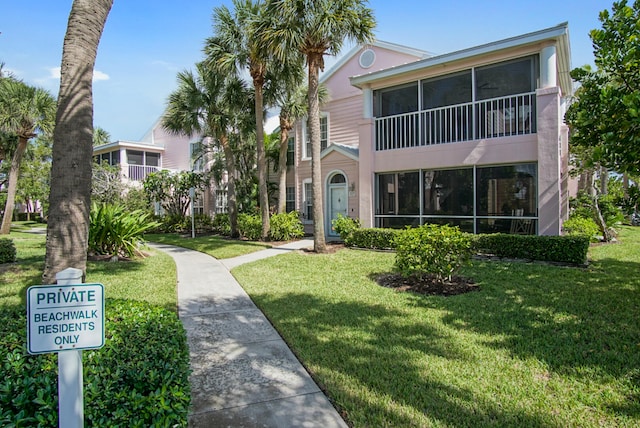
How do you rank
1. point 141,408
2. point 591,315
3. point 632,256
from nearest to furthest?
point 141,408, point 591,315, point 632,256

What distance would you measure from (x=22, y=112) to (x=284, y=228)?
14.0 m

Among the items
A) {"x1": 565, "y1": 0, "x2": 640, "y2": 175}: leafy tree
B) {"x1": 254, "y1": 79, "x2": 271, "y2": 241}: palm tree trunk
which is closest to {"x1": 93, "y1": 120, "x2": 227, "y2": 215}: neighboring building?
{"x1": 254, "y1": 79, "x2": 271, "y2": 241}: palm tree trunk

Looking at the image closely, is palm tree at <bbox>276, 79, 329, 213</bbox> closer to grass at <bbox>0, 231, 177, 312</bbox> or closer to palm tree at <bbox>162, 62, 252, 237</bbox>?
palm tree at <bbox>162, 62, 252, 237</bbox>

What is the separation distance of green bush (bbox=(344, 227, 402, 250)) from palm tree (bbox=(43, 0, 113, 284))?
964 centimetres

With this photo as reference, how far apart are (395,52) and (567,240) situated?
1138 cm

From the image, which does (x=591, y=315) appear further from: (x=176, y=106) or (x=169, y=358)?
(x=176, y=106)

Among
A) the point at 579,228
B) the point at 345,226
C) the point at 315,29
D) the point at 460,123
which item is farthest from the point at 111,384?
the point at 579,228

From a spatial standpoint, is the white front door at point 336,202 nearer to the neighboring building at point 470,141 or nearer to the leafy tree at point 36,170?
the neighboring building at point 470,141

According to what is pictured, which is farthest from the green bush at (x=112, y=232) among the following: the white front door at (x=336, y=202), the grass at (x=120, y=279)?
the white front door at (x=336, y=202)

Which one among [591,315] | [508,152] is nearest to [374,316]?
[591,315]

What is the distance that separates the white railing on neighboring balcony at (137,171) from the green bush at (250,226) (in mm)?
12705

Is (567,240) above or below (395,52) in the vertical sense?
below

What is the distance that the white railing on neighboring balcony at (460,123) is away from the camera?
37.9 feet

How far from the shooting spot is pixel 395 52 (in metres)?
17.3
